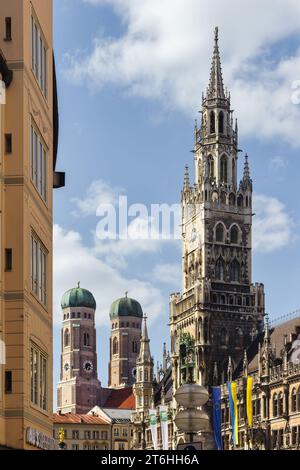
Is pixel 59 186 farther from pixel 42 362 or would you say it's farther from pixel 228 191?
pixel 228 191

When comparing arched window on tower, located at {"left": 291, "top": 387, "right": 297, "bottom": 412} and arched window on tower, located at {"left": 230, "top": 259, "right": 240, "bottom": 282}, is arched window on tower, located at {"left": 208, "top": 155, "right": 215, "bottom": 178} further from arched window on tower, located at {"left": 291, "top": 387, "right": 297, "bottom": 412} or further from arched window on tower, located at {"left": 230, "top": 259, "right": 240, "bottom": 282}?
arched window on tower, located at {"left": 291, "top": 387, "right": 297, "bottom": 412}

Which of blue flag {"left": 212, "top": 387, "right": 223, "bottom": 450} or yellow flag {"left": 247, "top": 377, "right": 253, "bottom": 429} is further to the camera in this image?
blue flag {"left": 212, "top": 387, "right": 223, "bottom": 450}

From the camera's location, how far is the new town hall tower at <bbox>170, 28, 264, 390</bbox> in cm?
13500

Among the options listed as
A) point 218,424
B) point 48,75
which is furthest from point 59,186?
point 218,424

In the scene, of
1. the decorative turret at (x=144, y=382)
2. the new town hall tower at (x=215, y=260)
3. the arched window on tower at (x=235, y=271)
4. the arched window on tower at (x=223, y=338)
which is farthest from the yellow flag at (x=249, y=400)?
the decorative turret at (x=144, y=382)

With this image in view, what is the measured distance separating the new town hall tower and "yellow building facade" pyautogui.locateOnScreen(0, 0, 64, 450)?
98.5 m

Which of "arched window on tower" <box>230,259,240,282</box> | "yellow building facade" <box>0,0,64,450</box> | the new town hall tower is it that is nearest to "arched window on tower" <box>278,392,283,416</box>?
the new town hall tower

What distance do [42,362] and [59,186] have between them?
25.4ft

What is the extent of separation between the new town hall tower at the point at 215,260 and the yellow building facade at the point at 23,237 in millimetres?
98507

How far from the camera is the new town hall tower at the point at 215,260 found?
13500 cm

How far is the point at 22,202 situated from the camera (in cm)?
3159

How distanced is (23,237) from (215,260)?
10765 cm

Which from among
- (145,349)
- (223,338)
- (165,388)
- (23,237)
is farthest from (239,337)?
(23,237)

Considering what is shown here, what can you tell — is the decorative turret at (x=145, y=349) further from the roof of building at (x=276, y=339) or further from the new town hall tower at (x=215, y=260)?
the roof of building at (x=276, y=339)
